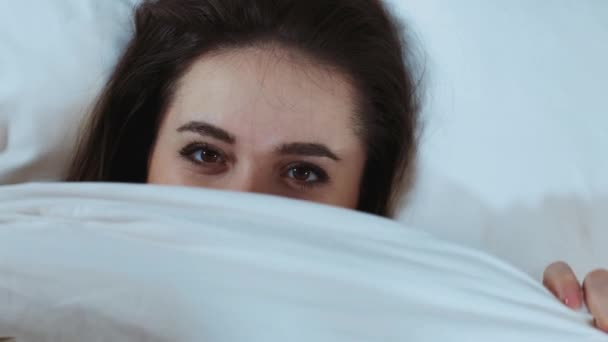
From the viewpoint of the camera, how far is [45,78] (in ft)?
2.89

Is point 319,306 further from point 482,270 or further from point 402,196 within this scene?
point 402,196

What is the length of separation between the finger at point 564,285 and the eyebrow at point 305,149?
29cm

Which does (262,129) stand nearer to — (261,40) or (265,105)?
(265,105)

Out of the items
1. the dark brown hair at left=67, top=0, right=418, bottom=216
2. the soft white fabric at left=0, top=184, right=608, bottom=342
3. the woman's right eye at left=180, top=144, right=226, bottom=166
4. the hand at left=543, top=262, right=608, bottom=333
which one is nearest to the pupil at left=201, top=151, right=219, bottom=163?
the woman's right eye at left=180, top=144, right=226, bottom=166

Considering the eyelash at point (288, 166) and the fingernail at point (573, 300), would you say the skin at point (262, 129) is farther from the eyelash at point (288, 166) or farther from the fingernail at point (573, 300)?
the fingernail at point (573, 300)

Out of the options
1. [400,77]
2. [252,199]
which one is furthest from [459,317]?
[400,77]

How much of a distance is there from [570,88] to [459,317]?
47 cm

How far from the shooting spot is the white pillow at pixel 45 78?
2.88 feet

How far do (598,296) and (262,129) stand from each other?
1.28 ft

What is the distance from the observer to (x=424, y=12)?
912mm

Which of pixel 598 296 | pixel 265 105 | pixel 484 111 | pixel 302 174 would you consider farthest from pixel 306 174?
pixel 598 296

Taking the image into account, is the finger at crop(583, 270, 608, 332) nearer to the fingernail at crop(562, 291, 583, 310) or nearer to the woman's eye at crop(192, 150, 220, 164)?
the fingernail at crop(562, 291, 583, 310)

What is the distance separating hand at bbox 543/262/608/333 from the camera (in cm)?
54

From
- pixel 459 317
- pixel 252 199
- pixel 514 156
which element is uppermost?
pixel 514 156
